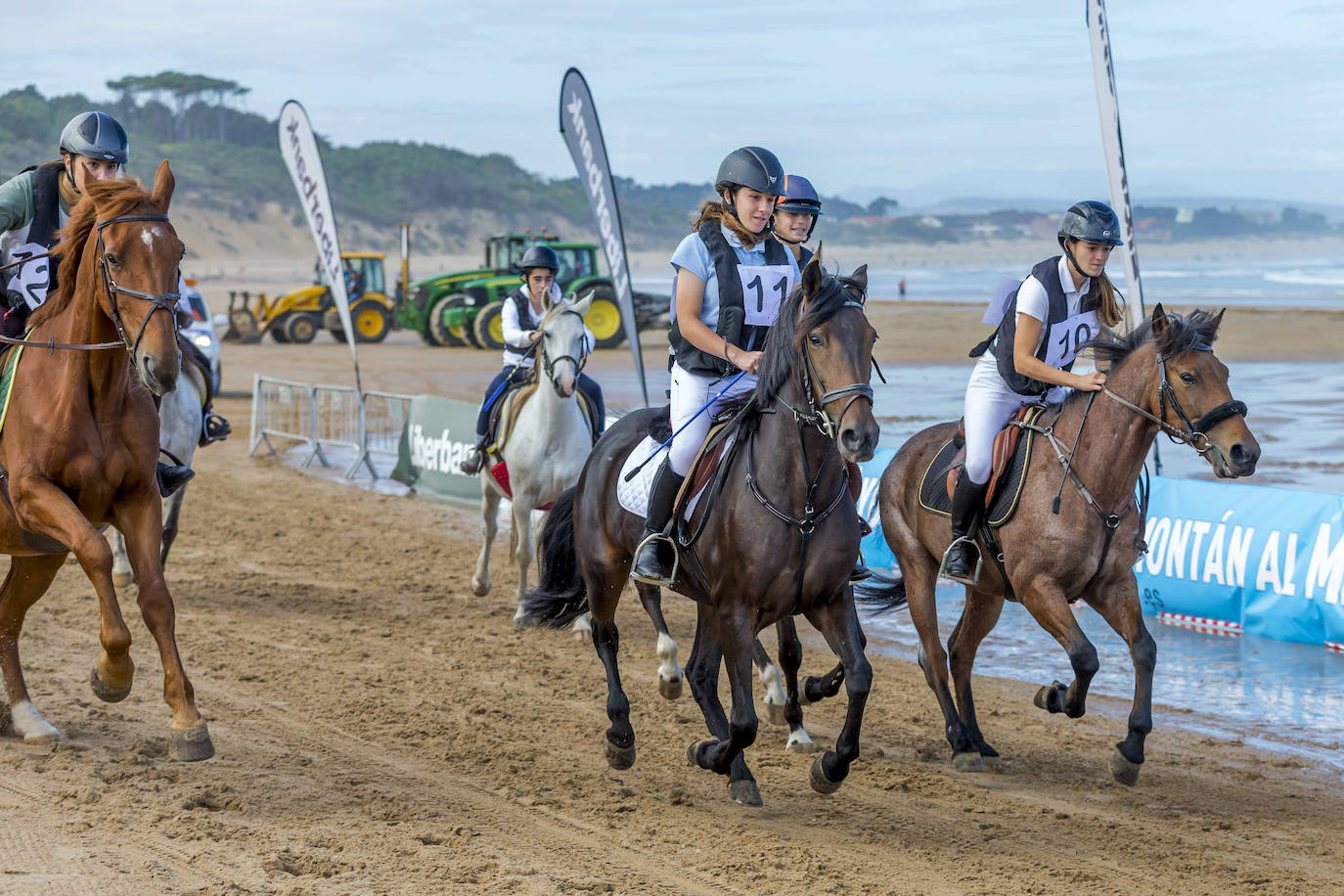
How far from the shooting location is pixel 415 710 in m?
7.71

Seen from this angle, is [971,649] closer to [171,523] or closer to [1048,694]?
Result: [1048,694]

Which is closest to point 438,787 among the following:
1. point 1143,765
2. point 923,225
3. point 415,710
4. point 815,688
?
point 415,710

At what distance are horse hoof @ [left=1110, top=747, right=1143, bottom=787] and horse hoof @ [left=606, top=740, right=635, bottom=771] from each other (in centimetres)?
224

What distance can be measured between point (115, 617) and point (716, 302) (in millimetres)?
2917

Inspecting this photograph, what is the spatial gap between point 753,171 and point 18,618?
14.2 ft

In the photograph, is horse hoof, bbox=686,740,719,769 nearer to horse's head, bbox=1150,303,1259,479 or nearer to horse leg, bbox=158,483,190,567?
horse's head, bbox=1150,303,1259,479

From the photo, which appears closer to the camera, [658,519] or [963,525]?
[658,519]

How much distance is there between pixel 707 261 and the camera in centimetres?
613

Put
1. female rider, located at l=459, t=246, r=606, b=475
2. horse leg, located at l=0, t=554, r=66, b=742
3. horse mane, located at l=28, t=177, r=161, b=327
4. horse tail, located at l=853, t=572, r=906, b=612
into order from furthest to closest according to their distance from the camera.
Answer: female rider, located at l=459, t=246, r=606, b=475 → horse tail, located at l=853, t=572, r=906, b=612 → horse leg, located at l=0, t=554, r=66, b=742 → horse mane, located at l=28, t=177, r=161, b=327

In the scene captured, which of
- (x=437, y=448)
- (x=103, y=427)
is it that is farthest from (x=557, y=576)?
(x=437, y=448)

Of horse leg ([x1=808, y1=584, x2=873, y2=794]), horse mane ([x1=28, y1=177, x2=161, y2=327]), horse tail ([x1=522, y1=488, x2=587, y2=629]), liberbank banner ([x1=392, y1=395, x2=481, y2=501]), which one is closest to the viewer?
horse leg ([x1=808, y1=584, x2=873, y2=794])

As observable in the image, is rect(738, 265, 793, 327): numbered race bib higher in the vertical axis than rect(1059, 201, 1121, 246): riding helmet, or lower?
lower

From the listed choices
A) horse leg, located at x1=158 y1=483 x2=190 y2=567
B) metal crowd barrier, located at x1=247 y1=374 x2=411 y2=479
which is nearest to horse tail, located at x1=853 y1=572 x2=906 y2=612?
horse leg, located at x1=158 y1=483 x2=190 y2=567

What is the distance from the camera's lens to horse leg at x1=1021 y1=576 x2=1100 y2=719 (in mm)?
6270
